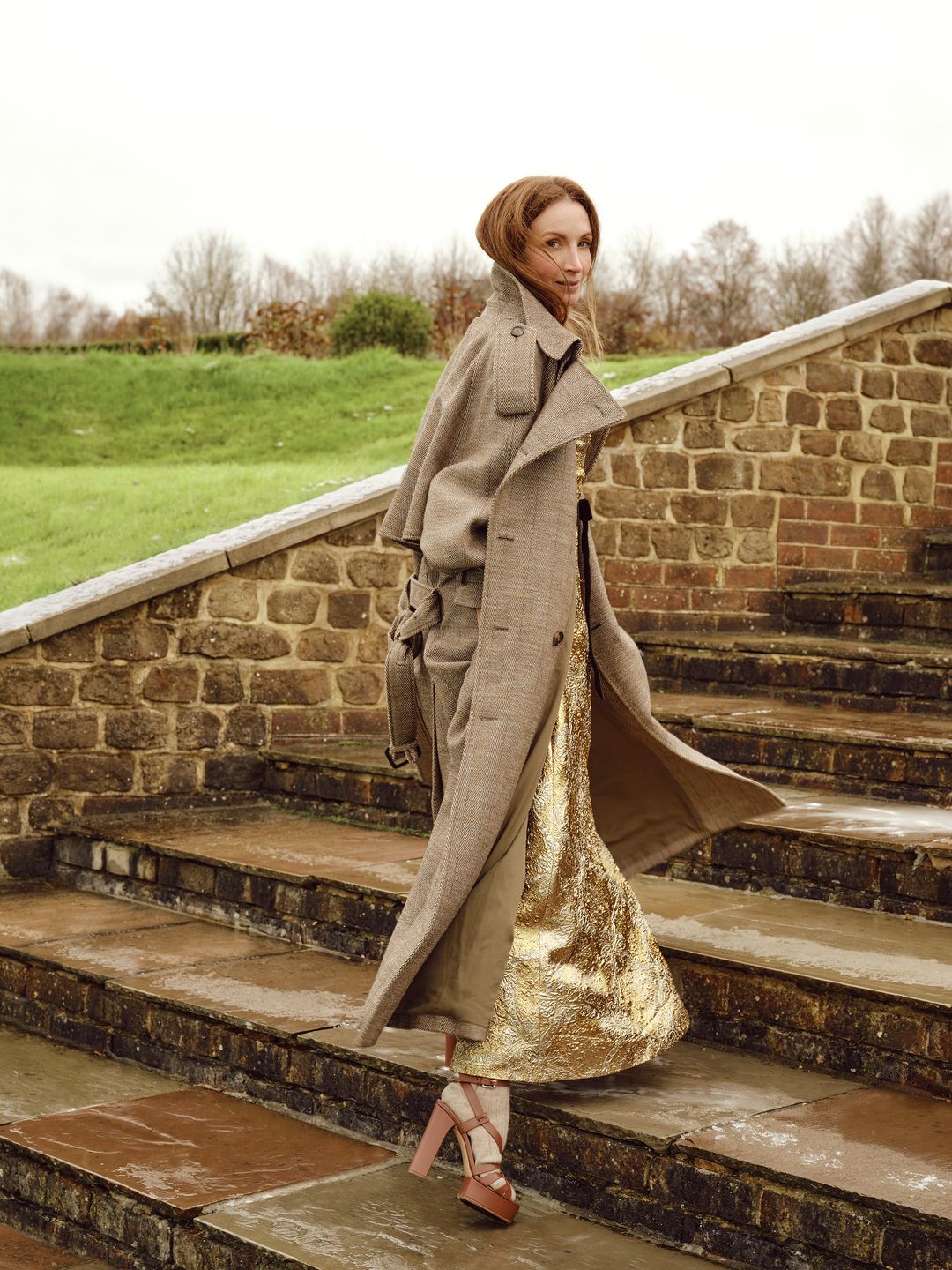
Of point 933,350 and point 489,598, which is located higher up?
point 933,350

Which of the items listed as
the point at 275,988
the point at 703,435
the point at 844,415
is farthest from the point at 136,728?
the point at 844,415

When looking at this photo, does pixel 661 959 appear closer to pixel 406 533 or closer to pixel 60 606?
pixel 406 533

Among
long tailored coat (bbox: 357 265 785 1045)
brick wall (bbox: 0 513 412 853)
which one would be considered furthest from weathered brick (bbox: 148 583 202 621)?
long tailored coat (bbox: 357 265 785 1045)

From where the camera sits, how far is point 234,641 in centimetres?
660

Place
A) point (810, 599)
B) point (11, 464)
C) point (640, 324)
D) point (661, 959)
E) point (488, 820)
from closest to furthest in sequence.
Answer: point (488, 820) < point (661, 959) < point (810, 599) < point (11, 464) < point (640, 324)

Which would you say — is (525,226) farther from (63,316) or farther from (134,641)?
(63,316)

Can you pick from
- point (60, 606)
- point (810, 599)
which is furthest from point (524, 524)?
point (810, 599)

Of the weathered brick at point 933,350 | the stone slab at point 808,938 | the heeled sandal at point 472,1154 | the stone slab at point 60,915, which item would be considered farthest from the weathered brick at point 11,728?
the weathered brick at point 933,350

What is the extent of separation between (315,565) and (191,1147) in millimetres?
3460

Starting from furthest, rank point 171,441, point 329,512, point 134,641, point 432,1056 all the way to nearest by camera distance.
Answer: point 171,441 < point 329,512 < point 134,641 < point 432,1056

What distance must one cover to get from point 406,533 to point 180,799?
11.8ft

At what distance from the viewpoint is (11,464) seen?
1365 cm

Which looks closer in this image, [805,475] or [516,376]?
[516,376]

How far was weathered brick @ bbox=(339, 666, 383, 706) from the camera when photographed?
6.95 meters
